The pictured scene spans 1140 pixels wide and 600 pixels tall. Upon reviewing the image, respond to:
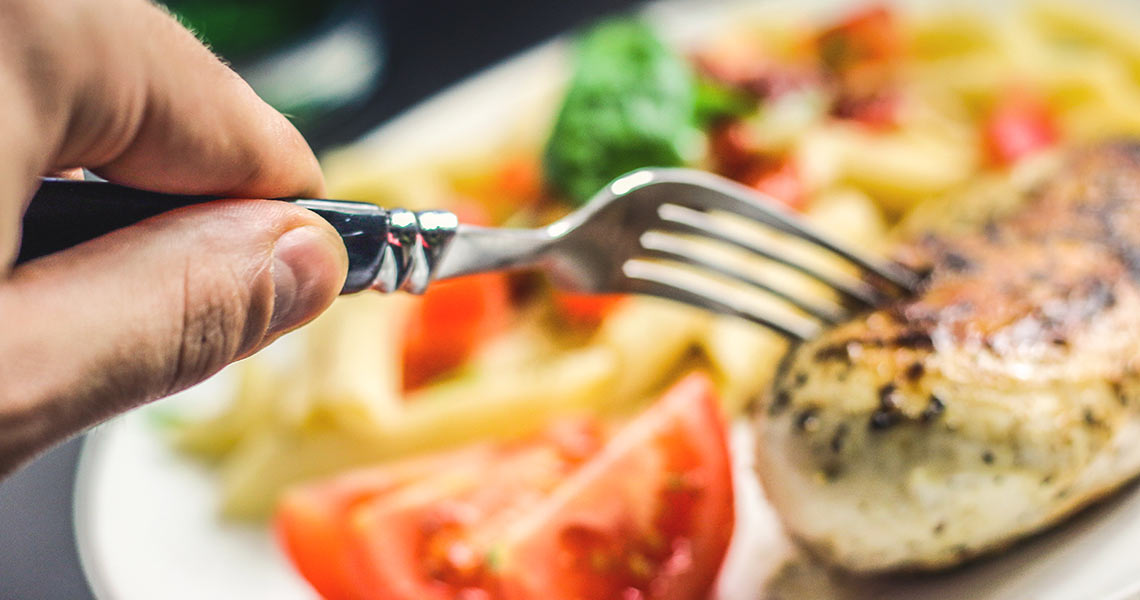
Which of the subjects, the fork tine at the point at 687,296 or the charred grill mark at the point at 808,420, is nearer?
the charred grill mark at the point at 808,420

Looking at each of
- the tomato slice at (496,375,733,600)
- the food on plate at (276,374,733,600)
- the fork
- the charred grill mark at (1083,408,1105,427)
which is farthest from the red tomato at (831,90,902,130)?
the charred grill mark at (1083,408,1105,427)

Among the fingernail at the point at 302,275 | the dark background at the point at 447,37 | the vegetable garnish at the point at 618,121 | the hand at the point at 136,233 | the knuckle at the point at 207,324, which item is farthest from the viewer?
the dark background at the point at 447,37

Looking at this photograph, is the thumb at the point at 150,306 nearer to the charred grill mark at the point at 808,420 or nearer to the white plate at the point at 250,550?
the charred grill mark at the point at 808,420

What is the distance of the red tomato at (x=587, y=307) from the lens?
8.84ft

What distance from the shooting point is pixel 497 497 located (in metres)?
2.09

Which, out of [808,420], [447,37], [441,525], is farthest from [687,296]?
[447,37]

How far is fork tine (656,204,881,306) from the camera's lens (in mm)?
1888

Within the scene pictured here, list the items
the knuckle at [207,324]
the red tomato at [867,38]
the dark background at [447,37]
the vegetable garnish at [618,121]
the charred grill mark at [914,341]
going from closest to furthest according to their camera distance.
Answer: the knuckle at [207,324], the charred grill mark at [914,341], the vegetable garnish at [618,121], the red tomato at [867,38], the dark background at [447,37]

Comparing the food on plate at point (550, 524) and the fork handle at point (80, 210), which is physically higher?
the fork handle at point (80, 210)

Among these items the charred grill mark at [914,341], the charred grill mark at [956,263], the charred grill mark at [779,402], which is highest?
the charred grill mark at [914,341]

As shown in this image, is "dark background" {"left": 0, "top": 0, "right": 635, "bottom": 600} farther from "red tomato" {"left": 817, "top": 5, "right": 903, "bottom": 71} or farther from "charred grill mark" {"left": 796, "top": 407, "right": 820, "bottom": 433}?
"charred grill mark" {"left": 796, "top": 407, "right": 820, "bottom": 433}

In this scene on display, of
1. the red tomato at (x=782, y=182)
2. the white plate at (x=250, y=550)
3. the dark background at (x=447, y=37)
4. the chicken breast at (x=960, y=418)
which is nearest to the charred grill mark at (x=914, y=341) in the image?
the chicken breast at (x=960, y=418)

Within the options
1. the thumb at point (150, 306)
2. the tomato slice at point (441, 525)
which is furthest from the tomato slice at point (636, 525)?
the thumb at point (150, 306)

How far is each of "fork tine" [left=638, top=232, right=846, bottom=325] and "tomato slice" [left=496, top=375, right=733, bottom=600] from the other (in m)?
0.33
